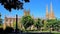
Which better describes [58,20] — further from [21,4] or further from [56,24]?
[21,4]

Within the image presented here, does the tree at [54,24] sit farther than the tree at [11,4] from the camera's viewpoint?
Yes

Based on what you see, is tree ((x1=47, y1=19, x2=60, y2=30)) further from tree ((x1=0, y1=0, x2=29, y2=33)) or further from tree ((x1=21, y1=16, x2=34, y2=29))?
tree ((x1=0, y1=0, x2=29, y2=33))

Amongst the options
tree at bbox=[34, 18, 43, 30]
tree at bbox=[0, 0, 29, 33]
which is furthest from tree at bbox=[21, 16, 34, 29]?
tree at bbox=[0, 0, 29, 33]

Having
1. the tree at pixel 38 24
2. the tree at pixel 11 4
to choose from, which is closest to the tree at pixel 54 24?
the tree at pixel 38 24

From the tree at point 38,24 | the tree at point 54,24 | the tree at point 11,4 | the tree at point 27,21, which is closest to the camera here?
the tree at point 11,4

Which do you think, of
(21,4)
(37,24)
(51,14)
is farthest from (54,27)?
(21,4)

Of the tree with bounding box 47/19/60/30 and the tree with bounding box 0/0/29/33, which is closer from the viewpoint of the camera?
the tree with bounding box 0/0/29/33

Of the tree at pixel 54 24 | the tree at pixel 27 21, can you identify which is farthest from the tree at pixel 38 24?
the tree at pixel 54 24

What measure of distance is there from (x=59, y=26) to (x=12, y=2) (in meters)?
67.1

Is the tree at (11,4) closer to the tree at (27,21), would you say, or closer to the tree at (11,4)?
the tree at (11,4)

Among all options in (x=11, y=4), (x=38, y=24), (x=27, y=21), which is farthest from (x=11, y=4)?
(x=27, y=21)

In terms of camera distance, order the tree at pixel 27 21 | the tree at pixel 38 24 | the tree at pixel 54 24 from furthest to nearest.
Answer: the tree at pixel 27 21 < the tree at pixel 38 24 < the tree at pixel 54 24

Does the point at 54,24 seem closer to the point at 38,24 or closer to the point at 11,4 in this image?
the point at 38,24

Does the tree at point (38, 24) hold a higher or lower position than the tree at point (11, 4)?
lower
